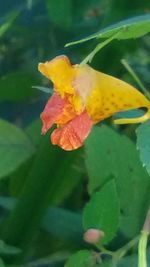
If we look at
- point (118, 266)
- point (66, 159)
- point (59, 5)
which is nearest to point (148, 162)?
point (118, 266)

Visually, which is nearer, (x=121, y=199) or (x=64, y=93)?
(x=64, y=93)

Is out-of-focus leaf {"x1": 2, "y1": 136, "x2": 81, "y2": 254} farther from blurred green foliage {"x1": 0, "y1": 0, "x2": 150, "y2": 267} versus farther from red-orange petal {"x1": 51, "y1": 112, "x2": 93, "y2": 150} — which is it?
red-orange petal {"x1": 51, "y1": 112, "x2": 93, "y2": 150}

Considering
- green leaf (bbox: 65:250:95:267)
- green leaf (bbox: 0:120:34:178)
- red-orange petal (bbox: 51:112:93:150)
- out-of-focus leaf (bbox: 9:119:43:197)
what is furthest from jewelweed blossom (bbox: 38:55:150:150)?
out-of-focus leaf (bbox: 9:119:43:197)

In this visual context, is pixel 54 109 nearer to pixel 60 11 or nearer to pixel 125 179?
pixel 125 179

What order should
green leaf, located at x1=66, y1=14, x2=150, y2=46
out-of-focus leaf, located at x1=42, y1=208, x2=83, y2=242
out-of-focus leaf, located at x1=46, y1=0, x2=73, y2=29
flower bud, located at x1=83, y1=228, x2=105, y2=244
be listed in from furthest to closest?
out-of-focus leaf, located at x1=46, y1=0, x2=73, y2=29 < out-of-focus leaf, located at x1=42, y1=208, x2=83, y2=242 < flower bud, located at x1=83, y1=228, x2=105, y2=244 < green leaf, located at x1=66, y1=14, x2=150, y2=46

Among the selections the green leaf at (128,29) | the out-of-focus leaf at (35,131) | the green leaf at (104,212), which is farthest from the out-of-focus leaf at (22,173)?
the green leaf at (128,29)

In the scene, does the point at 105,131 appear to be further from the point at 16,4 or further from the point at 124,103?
the point at 16,4

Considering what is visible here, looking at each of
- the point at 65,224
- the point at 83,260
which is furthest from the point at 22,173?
the point at 83,260

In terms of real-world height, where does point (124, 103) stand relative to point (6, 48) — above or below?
above
